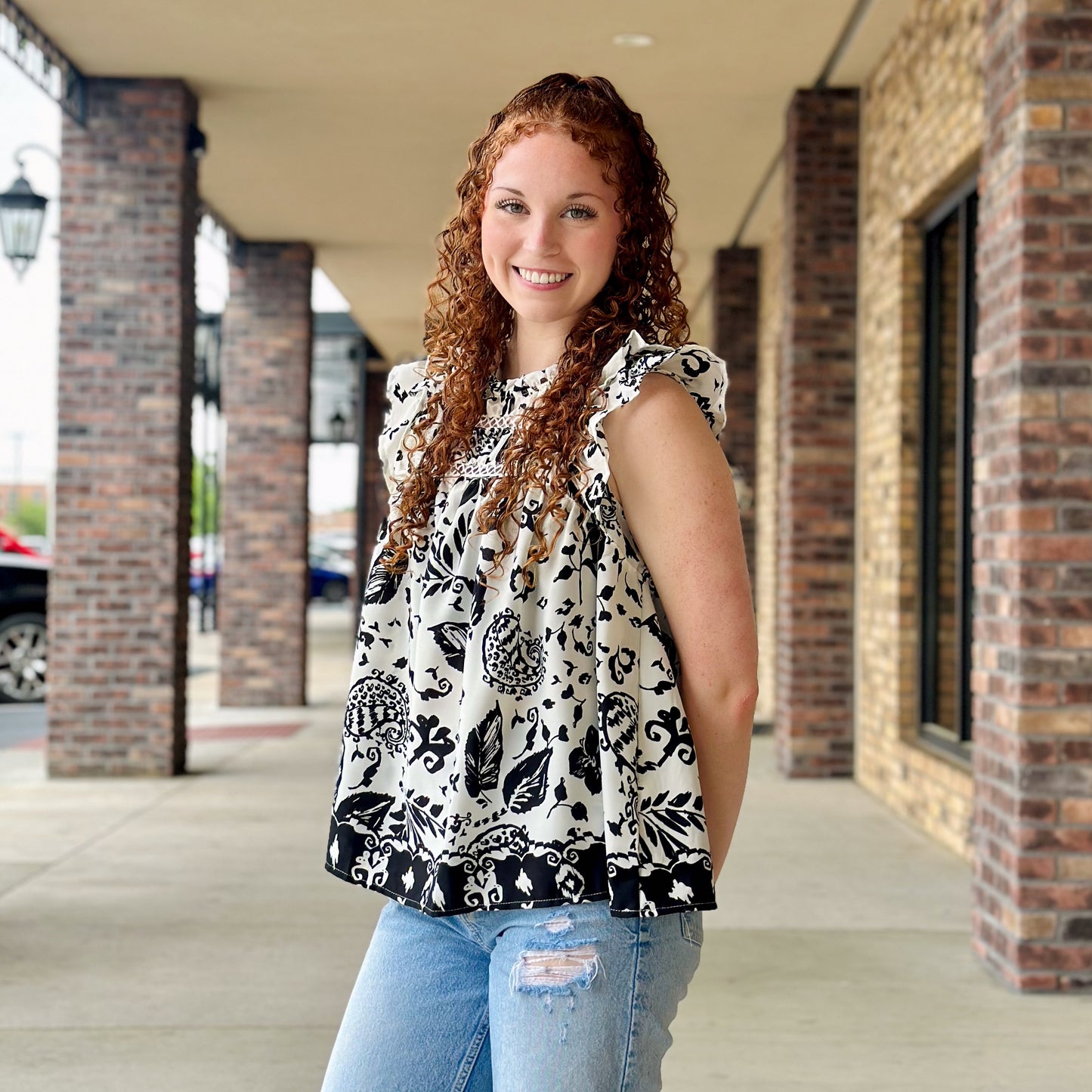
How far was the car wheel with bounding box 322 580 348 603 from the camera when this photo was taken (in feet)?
119

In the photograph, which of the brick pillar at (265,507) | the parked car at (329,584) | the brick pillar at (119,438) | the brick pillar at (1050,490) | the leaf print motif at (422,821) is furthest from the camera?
the parked car at (329,584)

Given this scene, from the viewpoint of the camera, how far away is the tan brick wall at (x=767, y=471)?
38.3ft

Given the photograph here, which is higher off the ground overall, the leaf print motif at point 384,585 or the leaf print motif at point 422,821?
the leaf print motif at point 384,585

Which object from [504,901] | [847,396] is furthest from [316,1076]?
[847,396]

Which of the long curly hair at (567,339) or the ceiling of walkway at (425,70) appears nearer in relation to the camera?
the long curly hair at (567,339)

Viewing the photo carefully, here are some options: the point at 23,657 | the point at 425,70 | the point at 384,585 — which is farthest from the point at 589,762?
the point at 23,657

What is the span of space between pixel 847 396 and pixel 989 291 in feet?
14.0

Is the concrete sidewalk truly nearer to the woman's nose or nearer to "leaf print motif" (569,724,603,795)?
"leaf print motif" (569,724,603,795)

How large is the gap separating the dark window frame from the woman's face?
17.1ft

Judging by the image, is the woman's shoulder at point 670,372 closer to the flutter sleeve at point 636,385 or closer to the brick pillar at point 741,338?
the flutter sleeve at point 636,385

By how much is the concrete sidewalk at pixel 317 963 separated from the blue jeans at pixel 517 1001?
2.12m

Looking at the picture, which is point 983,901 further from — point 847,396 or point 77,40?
point 77,40

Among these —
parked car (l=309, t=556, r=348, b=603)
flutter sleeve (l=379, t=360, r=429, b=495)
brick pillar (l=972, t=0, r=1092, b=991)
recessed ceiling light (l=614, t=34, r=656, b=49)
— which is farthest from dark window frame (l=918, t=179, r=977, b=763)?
parked car (l=309, t=556, r=348, b=603)

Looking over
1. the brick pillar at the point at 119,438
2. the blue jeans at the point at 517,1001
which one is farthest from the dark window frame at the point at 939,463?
the blue jeans at the point at 517,1001
